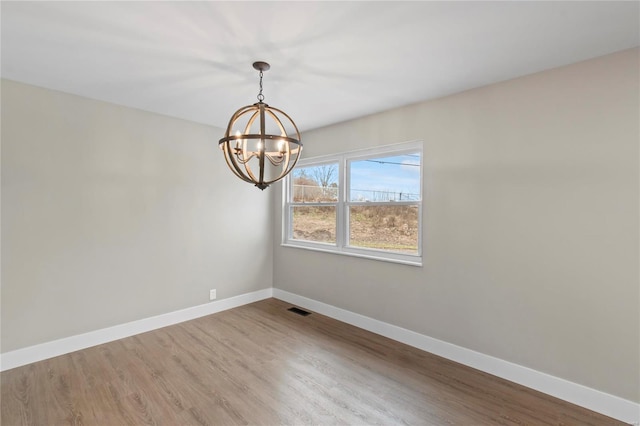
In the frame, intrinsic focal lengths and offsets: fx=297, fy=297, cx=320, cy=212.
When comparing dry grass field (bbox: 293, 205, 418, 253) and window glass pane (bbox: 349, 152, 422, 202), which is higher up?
window glass pane (bbox: 349, 152, 422, 202)

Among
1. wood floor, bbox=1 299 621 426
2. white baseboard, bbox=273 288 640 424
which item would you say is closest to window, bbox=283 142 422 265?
white baseboard, bbox=273 288 640 424

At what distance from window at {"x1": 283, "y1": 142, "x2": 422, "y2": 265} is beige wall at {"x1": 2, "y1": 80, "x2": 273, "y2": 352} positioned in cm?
94

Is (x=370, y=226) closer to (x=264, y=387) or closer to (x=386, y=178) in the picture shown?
(x=386, y=178)

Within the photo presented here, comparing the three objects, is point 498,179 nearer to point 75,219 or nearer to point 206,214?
point 206,214

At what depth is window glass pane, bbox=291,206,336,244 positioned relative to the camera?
412 cm

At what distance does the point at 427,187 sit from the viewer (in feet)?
10.1

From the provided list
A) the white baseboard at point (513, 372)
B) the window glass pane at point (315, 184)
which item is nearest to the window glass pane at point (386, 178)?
the window glass pane at point (315, 184)

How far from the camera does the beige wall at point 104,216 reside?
2.68m

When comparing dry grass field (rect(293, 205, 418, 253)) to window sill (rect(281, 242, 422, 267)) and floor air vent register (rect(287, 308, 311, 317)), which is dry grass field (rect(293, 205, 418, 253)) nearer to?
window sill (rect(281, 242, 422, 267))

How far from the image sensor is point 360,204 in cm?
375

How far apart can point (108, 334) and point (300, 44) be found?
11.2ft

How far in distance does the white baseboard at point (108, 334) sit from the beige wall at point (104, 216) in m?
0.07

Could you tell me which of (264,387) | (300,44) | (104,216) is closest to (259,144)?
(300,44)

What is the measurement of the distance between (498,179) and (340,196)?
1.87m
